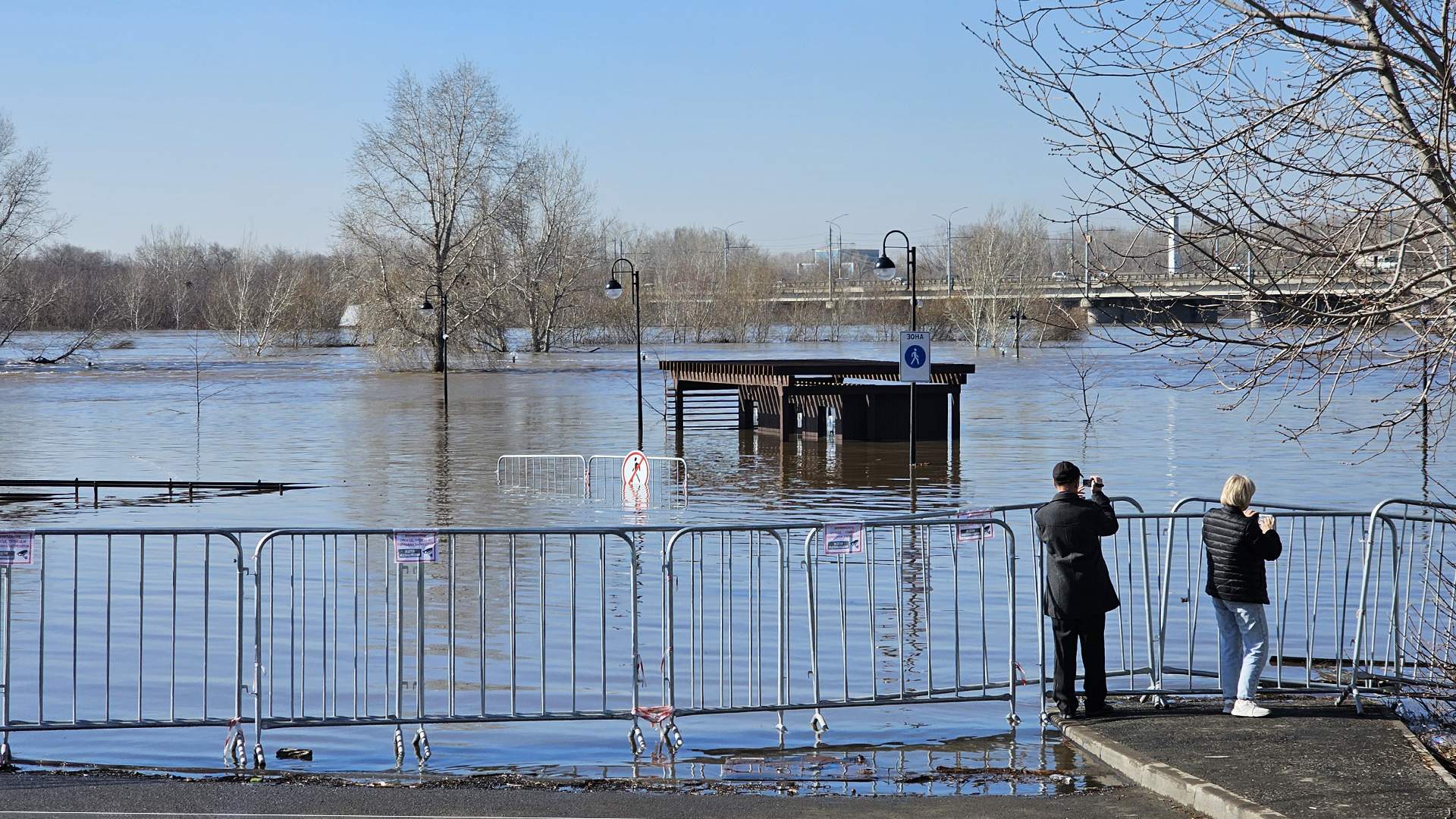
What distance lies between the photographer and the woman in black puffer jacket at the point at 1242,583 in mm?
8797

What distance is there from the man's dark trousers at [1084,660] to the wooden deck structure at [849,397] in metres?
23.8

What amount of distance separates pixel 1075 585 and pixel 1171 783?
66.8 inches

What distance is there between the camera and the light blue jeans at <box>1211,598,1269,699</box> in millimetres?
8805

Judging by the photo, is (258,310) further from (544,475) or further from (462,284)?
(544,475)

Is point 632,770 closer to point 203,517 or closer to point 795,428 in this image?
point 203,517

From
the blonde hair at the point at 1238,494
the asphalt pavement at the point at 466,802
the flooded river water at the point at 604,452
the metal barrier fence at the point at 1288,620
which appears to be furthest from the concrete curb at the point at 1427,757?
the flooded river water at the point at 604,452

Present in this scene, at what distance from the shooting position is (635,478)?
77.5 feet

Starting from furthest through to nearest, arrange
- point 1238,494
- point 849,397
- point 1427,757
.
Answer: point 849,397 < point 1238,494 < point 1427,757

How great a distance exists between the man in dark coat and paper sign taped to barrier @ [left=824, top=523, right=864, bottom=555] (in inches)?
44.8

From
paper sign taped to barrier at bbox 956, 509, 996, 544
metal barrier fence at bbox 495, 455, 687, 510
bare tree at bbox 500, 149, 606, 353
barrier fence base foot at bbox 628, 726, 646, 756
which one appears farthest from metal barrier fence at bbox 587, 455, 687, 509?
bare tree at bbox 500, 149, 606, 353

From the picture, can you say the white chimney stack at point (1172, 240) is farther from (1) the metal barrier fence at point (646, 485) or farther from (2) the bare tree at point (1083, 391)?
(2) the bare tree at point (1083, 391)

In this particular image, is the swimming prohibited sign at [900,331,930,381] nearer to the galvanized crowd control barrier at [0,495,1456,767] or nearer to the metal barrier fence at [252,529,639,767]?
the galvanized crowd control barrier at [0,495,1456,767]

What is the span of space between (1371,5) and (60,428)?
38.6 meters

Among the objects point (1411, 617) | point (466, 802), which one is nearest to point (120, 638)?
point (466, 802)
